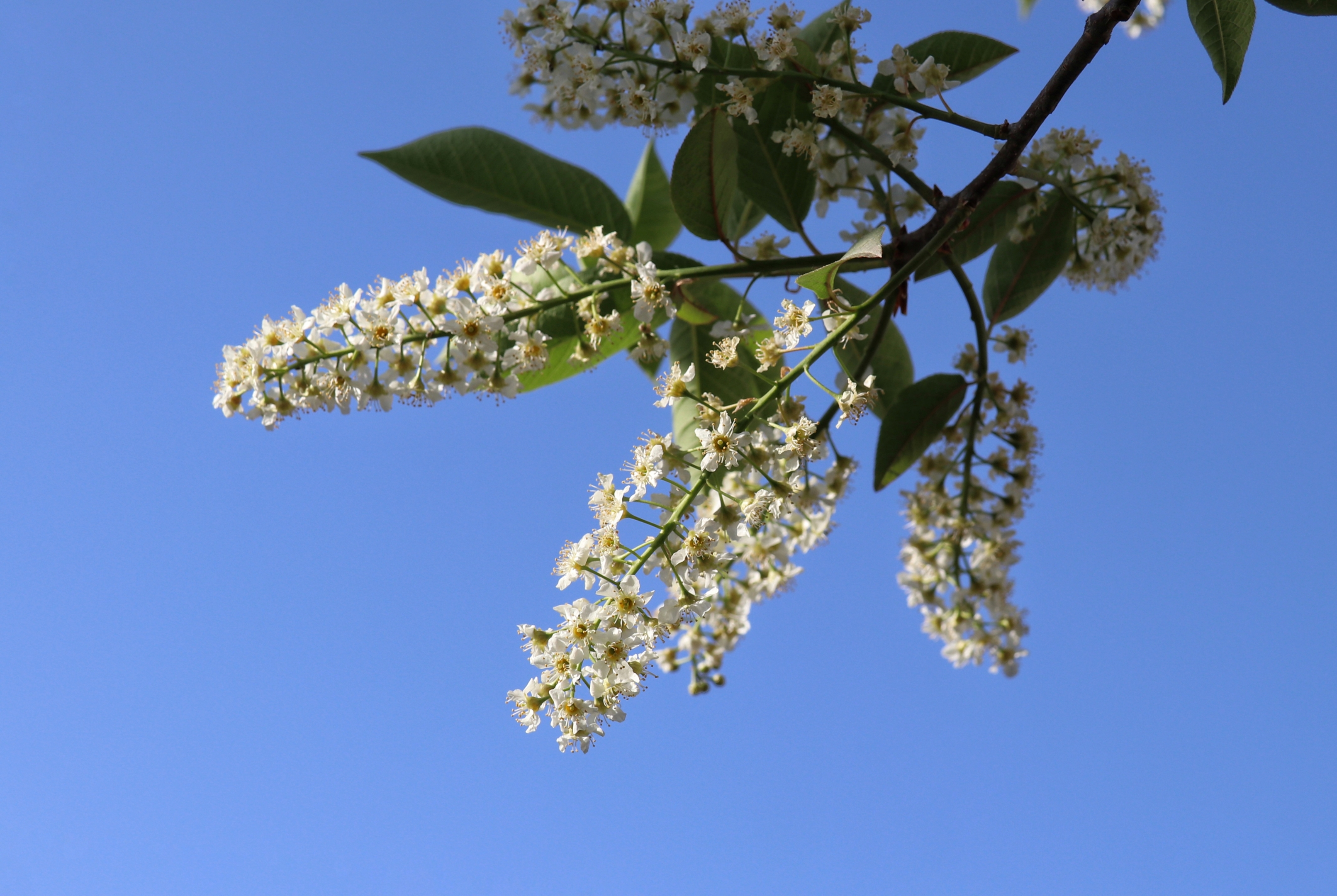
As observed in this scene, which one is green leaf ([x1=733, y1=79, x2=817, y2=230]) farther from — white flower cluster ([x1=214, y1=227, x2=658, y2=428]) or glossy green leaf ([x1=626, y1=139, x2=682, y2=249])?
glossy green leaf ([x1=626, y1=139, x2=682, y2=249])

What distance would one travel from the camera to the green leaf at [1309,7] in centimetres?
156

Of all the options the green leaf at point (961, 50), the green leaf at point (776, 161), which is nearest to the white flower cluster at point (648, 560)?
the green leaf at point (776, 161)

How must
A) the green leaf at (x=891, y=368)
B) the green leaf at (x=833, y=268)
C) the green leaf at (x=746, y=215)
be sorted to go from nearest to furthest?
the green leaf at (x=833, y=268) < the green leaf at (x=746, y=215) < the green leaf at (x=891, y=368)

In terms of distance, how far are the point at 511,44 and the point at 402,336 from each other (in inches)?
30.4

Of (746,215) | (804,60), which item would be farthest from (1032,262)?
(804,60)

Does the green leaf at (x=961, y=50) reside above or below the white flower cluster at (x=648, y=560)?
above

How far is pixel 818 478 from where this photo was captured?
246cm

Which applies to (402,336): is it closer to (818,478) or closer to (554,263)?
(554,263)

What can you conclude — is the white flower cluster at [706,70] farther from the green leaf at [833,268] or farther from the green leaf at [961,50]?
the green leaf at [833,268]

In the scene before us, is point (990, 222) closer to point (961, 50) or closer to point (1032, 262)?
point (1032, 262)

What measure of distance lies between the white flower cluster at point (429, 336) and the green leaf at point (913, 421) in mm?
690

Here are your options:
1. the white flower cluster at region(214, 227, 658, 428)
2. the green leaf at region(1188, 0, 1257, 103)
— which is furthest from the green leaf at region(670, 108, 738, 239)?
the green leaf at region(1188, 0, 1257, 103)

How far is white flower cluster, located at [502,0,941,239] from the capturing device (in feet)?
6.16

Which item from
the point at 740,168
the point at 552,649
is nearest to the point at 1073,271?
the point at 740,168
